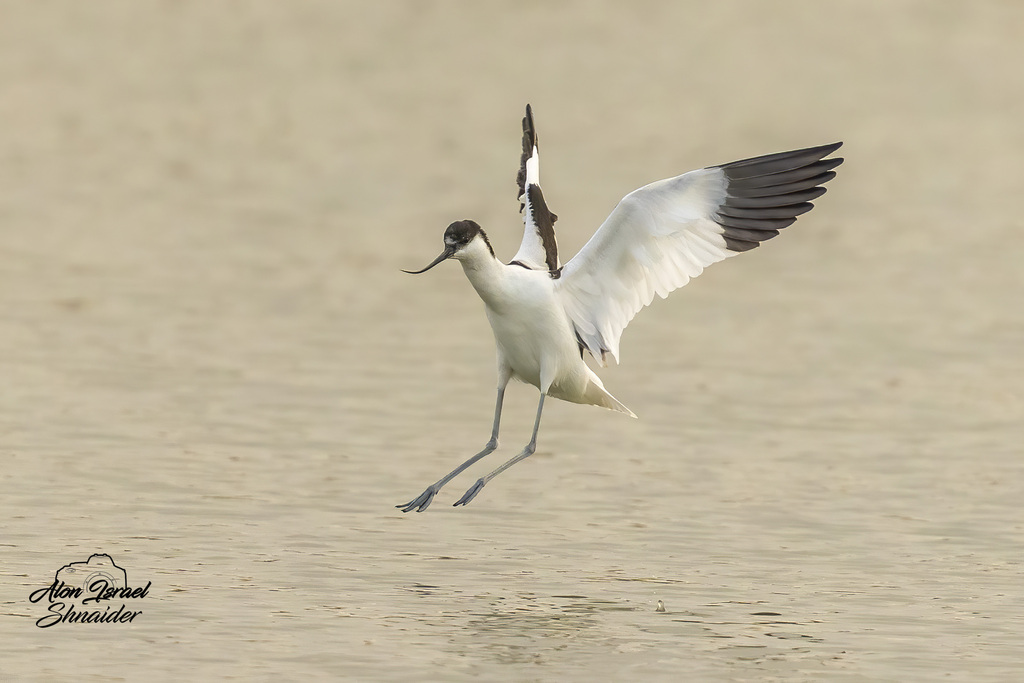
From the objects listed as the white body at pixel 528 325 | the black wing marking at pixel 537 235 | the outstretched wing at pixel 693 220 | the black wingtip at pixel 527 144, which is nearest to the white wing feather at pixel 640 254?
the outstretched wing at pixel 693 220

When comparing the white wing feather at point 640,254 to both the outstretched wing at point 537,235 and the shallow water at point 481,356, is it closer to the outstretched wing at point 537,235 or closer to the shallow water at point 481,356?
the outstretched wing at point 537,235

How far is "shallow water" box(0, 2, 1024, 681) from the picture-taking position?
9.39 m

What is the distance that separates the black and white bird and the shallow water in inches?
41.5

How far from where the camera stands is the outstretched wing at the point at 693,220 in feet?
33.1

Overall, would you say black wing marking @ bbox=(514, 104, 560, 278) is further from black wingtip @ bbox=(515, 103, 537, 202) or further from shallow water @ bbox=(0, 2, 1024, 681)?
shallow water @ bbox=(0, 2, 1024, 681)

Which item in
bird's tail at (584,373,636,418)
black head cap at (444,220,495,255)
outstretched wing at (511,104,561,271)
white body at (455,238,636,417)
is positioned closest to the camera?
black head cap at (444,220,495,255)

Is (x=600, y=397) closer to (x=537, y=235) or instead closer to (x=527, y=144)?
(x=537, y=235)

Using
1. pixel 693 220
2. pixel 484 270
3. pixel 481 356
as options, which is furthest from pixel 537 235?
pixel 481 356

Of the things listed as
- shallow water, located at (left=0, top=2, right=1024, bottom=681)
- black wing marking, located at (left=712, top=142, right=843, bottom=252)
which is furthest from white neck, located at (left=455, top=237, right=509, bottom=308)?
shallow water, located at (left=0, top=2, right=1024, bottom=681)

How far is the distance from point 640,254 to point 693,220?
14.9 inches

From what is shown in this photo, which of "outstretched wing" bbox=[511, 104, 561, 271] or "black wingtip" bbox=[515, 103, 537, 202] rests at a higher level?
"black wingtip" bbox=[515, 103, 537, 202]

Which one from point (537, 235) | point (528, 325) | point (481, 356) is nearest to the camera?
point (528, 325)

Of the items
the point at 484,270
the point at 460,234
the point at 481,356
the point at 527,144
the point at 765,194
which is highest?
the point at 527,144

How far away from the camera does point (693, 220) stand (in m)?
10.3
